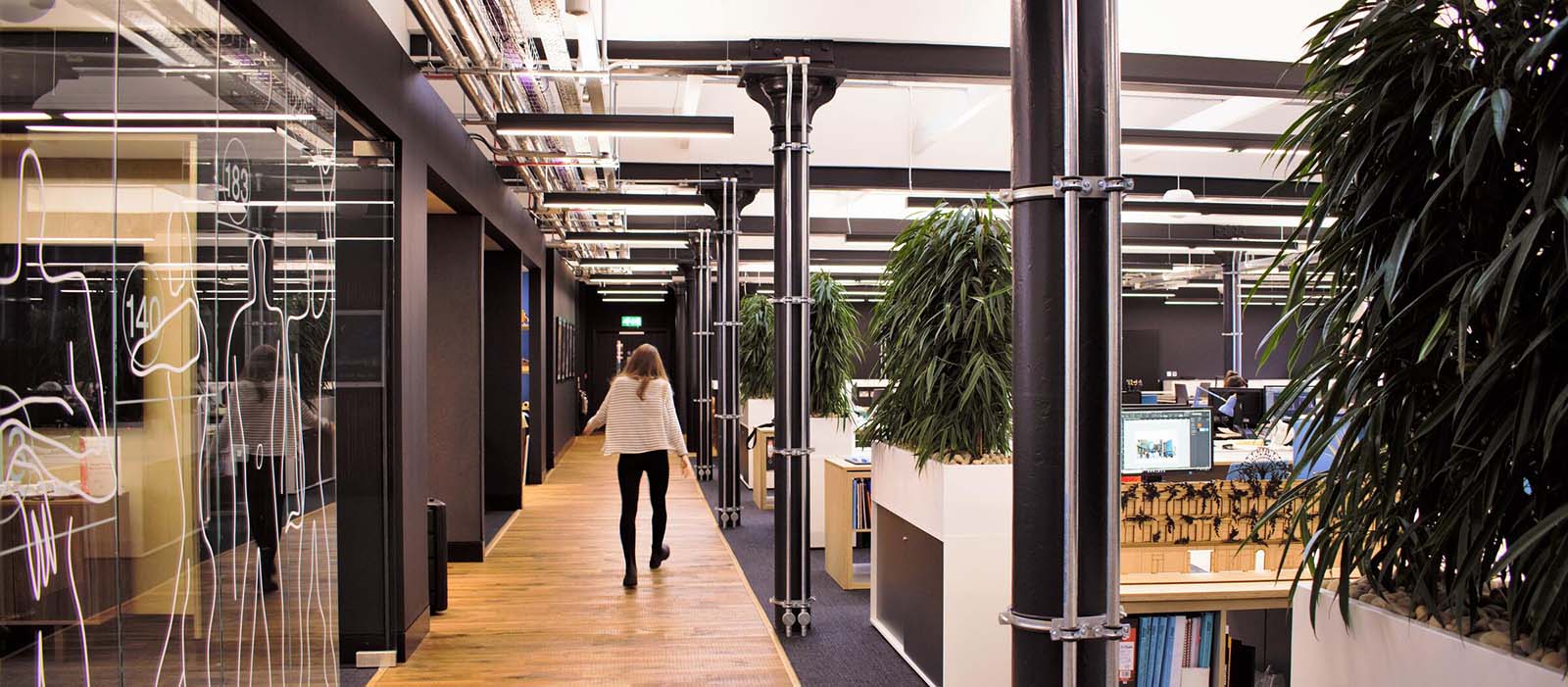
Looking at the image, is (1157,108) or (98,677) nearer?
(98,677)

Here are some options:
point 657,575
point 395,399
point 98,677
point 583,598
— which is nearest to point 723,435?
point 657,575

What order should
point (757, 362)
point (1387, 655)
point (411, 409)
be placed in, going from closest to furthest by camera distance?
point (1387, 655), point (411, 409), point (757, 362)

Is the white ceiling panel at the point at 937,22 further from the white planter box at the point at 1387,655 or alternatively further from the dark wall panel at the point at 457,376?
the white planter box at the point at 1387,655

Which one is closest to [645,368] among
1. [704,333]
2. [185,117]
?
[185,117]

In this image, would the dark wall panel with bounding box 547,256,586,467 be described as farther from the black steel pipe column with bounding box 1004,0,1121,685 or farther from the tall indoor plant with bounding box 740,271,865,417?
the black steel pipe column with bounding box 1004,0,1121,685

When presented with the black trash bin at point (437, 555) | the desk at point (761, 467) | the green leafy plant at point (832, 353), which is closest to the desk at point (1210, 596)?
the black trash bin at point (437, 555)

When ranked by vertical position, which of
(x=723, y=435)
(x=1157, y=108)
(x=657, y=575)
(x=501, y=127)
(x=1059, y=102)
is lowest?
(x=657, y=575)

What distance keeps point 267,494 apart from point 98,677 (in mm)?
1106

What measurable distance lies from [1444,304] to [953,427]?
9.55ft

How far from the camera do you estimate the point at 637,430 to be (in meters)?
7.05

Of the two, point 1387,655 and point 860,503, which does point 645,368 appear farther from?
point 1387,655

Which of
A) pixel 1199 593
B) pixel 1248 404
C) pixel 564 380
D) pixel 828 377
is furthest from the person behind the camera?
pixel 564 380

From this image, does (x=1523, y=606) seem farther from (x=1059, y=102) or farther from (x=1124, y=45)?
(x=1124, y=45)

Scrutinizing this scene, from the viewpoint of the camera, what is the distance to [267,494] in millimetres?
3584
